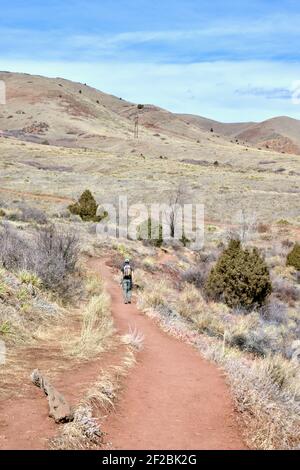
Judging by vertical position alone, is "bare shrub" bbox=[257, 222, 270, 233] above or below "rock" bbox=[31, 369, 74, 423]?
below

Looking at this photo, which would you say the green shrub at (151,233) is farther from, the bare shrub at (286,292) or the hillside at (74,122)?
the hillside at (74,122)

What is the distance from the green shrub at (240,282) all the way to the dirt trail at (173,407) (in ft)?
31.9

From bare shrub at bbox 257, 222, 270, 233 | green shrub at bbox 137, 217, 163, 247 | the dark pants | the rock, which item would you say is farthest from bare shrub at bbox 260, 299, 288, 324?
bare shrub at bbox 257, 222, 270, 233

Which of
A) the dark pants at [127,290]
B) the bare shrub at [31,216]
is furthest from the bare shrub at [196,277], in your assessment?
the bare shrub at [31,216]

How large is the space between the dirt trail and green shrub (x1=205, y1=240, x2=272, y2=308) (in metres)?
9.71

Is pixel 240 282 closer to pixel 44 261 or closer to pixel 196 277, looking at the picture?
pixel 196 277

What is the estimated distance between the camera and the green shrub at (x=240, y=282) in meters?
20.3

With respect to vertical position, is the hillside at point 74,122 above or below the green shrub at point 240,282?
above

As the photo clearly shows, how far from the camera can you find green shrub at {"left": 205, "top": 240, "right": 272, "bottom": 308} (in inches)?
800

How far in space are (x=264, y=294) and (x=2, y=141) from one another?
79.7m

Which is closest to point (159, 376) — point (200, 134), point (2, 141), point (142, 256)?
point (142, 256)

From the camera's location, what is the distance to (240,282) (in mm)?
20375

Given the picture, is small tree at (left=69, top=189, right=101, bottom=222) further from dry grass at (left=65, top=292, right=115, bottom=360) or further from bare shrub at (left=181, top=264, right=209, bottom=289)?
dry grass at (left=65, top=292, right=115, bottom=360)
